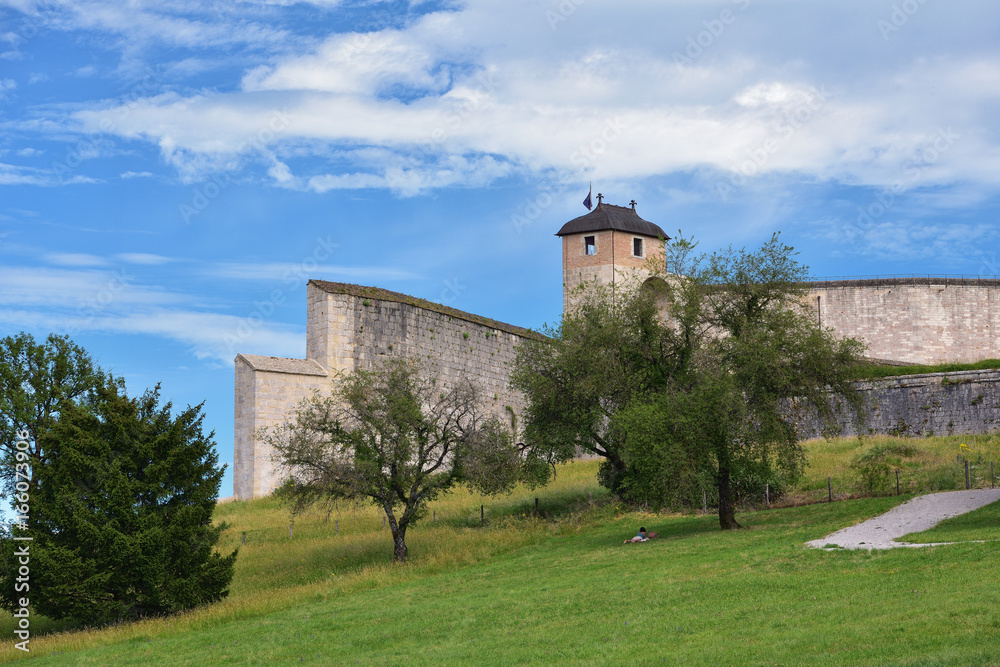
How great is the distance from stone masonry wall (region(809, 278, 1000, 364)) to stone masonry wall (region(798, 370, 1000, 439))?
62.5 ft

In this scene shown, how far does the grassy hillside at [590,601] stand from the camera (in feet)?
41.0

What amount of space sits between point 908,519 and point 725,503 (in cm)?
428

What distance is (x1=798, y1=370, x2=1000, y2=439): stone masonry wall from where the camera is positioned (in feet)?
126

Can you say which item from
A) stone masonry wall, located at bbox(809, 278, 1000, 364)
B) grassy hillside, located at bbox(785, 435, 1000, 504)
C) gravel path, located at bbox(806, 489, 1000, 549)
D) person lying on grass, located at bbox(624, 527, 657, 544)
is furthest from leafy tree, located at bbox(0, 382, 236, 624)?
stone masonry wall, located at bbox(809, 278, 1000, 364)

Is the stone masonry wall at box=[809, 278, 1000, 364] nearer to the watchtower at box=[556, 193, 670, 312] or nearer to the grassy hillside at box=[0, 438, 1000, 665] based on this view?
the watchtower at box=[556, 193, 670, 312]

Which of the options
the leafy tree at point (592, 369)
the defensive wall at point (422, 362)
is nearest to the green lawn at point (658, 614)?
the leafy tree at point (592, 369)

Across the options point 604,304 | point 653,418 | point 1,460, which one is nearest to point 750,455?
point 653,418

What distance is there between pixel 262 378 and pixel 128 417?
13.1 m

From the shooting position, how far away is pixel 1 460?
33.6 m

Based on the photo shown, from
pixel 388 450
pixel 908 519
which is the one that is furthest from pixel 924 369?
pixel 388 450

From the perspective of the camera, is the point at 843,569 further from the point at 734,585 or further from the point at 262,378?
the point at 262,378

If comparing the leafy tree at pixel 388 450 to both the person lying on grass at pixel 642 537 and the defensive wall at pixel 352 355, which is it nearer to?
the person lying on grass at pixel 642 537

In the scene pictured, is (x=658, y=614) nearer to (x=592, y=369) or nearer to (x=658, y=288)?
(x=592, y=369)

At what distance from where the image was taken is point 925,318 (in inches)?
2318
